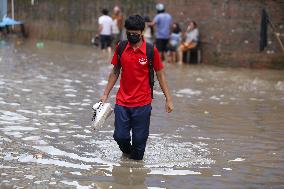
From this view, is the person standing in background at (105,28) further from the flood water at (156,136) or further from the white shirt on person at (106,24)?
the flood water at (156,136)

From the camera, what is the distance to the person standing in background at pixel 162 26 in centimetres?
2120

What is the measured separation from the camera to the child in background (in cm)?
2141

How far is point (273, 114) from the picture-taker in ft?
38.5

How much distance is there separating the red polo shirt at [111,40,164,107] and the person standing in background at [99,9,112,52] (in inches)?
651

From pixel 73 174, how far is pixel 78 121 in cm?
333

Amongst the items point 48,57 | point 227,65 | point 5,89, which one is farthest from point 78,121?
point 48,57

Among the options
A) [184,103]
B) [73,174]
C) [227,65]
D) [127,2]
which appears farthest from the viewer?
[127,2]

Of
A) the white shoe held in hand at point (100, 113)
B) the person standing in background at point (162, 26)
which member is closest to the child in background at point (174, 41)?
the person standing in background at point (162, 26)

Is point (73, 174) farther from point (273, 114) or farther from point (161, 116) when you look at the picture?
point (273, 114)

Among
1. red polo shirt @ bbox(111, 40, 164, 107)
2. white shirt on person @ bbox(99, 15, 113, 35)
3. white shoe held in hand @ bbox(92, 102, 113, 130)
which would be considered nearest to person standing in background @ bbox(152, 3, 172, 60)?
white shirt on person @ bbox(99, 15, 113, 35)

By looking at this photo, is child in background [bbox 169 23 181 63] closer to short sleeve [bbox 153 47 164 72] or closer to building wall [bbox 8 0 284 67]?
building wall [bbox 8 0 284 67]

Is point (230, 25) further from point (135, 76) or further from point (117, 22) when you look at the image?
point (135, 76)

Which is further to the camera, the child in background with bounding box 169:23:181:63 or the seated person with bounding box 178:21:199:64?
the child in background with bounding box 169:23:181:63

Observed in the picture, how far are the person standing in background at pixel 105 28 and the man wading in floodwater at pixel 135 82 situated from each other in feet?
53.7
